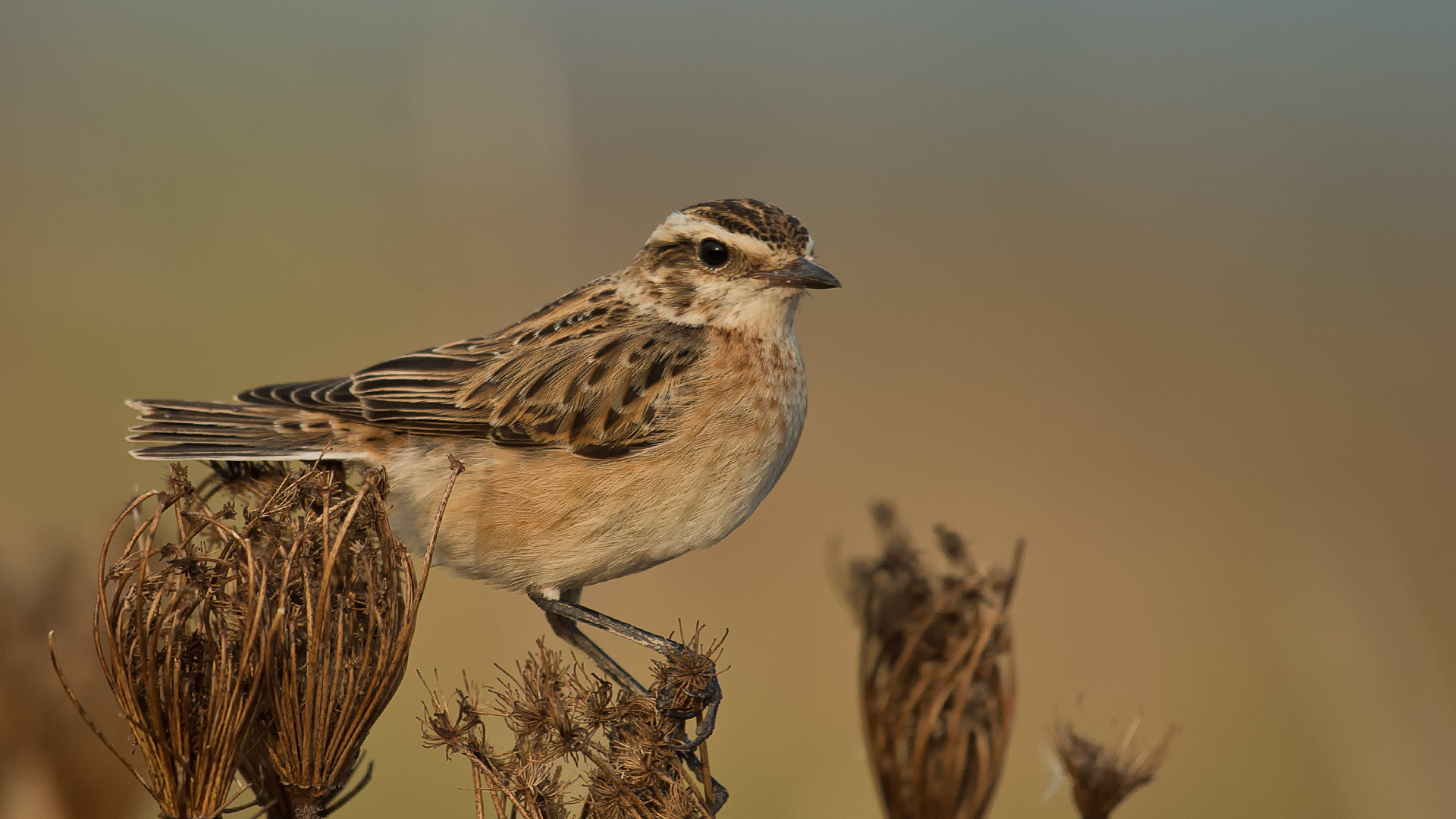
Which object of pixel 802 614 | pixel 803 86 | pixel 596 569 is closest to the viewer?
pixel 596 569

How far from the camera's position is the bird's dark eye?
5.29 metres

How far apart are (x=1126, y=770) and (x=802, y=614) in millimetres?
6382

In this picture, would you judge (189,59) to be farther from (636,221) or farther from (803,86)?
(803,86)

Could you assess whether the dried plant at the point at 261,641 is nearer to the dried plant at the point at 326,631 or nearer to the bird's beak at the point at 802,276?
the dried plant at the point at 326,631

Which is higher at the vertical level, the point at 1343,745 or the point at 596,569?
the point at 596,569

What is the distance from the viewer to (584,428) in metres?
4.98

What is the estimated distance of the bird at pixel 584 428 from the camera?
4832 mm

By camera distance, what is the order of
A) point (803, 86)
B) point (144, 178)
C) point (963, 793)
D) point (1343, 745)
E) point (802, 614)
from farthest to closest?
point (803, 86)
point (144, 178)
point (802, 614)
point (1343, 745)
point (963, 793)

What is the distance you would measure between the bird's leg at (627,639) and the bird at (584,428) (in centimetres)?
2

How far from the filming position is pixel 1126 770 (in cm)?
373

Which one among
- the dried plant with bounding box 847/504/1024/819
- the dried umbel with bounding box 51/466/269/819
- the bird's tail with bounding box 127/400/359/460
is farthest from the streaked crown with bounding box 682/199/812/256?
the dried umbel with bounding box 51/466/269/819

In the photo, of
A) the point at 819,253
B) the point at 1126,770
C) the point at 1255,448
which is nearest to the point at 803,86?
the point at 819,253

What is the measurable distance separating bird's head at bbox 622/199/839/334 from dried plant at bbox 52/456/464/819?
2.36 meters

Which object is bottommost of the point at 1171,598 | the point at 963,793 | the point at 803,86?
the point at 963,793
